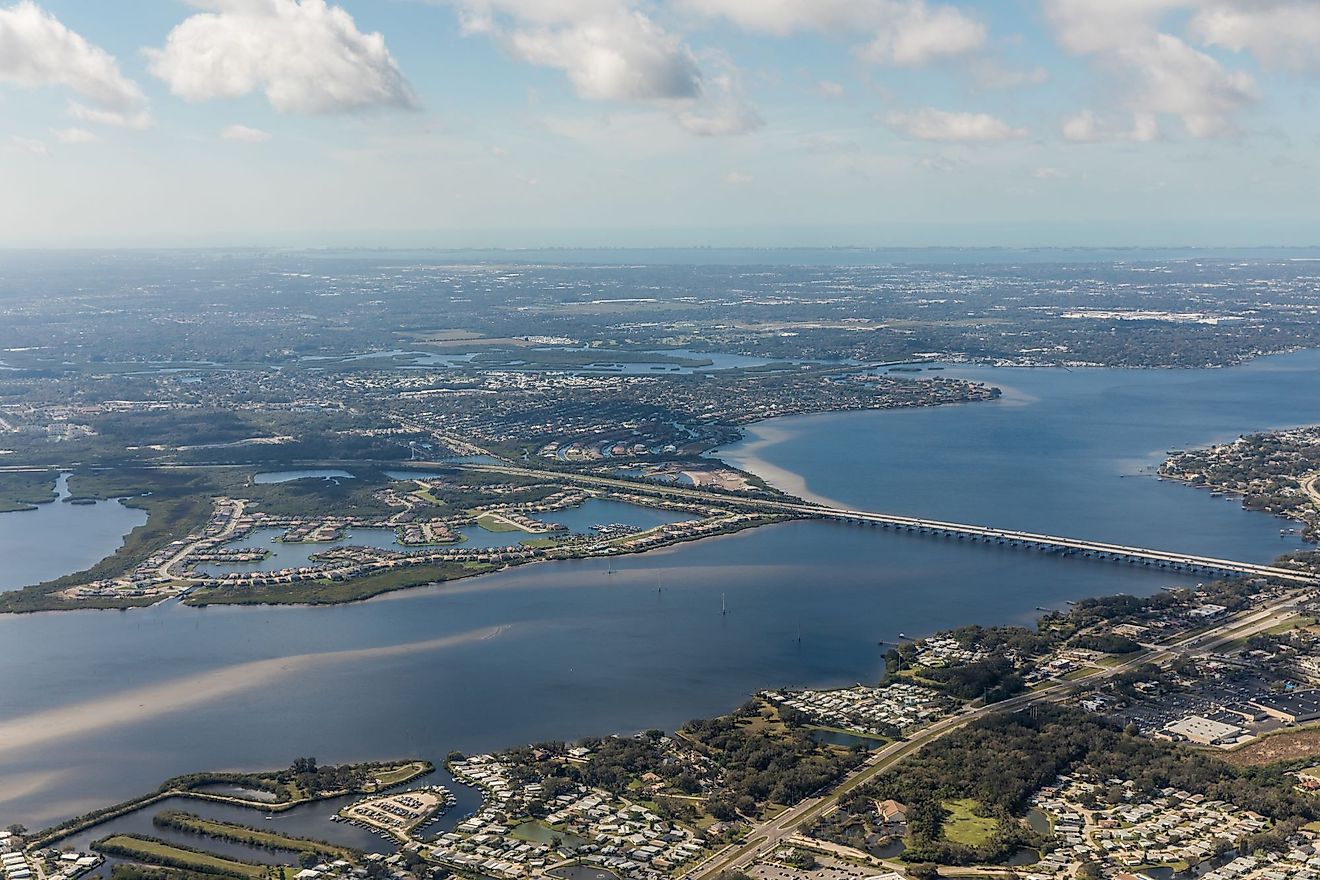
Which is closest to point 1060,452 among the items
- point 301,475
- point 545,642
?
point 301,475

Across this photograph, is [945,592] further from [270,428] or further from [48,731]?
[270,428]

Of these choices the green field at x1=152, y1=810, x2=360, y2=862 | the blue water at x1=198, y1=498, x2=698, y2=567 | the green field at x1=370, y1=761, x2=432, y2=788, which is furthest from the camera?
the blue water at x1=198, y1=498, x2=698, y2=567

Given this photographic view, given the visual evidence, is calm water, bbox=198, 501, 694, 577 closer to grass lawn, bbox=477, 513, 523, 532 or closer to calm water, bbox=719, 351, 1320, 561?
grass lawn, bbox=477, 513, 523, 532

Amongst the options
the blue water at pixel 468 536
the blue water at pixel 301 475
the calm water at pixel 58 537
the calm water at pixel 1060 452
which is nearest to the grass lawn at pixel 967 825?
the calm water at pixel 1060 452

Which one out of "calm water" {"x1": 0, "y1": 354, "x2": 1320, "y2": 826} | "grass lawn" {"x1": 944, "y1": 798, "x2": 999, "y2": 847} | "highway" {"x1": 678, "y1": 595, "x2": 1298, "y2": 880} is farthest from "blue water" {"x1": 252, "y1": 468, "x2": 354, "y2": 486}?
"grass lawn" {"x1": 944, "y1": 798, "x2": 999, "y2": 847}

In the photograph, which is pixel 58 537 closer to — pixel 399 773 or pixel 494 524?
pixel 494 524

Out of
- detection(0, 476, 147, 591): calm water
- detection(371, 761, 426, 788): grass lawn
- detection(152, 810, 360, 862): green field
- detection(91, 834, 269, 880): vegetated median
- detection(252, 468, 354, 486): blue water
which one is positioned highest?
detection(252, 468, 354, 486): blue water
